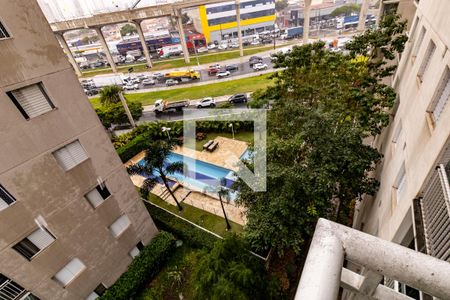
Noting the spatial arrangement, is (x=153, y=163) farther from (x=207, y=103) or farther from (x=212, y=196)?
(x=207, y=103)

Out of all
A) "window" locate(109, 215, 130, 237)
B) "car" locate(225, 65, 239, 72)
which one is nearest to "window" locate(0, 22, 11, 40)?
"window" locate(109, 215, 130, 237)

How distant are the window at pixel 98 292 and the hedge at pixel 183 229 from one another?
523 centimetres

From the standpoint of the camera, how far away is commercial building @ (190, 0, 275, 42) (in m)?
74.3

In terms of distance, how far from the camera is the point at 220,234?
52.7ft

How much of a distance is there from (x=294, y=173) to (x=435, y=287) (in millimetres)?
8134

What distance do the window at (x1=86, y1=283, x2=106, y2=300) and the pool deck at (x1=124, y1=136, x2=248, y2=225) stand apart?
8.00 metres

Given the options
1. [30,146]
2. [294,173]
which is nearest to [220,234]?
[294,173]

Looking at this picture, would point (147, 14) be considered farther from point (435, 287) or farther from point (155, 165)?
point (435, 287)

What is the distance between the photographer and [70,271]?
10812 millimetres

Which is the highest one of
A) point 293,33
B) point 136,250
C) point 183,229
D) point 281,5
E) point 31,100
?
point 31,100

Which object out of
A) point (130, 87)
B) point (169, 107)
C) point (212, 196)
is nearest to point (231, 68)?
point (169, 107)

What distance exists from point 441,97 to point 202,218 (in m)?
15.2

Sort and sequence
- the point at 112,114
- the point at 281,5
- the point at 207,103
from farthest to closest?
the point at 281,5 → the point at 207,103 → the point at 112,114

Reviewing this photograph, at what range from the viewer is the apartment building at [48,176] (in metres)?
8.03
